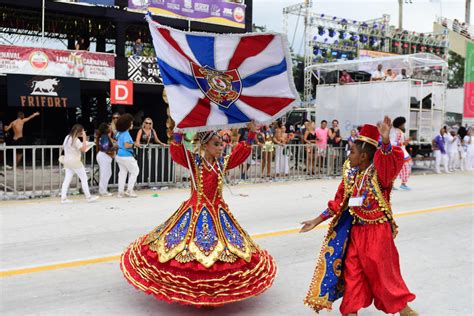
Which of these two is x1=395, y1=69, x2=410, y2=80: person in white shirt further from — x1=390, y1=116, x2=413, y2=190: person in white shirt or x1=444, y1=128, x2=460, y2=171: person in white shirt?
x1=390, y1=116, x2=413, y2=190: person in white shirt

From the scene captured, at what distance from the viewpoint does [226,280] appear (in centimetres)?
402

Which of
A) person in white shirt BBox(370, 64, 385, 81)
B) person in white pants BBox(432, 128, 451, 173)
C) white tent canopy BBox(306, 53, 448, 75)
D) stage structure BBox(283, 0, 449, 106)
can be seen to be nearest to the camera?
person in white pants BBox(432, 128, 451, 173)

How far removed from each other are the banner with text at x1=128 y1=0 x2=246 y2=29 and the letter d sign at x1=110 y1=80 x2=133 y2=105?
10.8 feet

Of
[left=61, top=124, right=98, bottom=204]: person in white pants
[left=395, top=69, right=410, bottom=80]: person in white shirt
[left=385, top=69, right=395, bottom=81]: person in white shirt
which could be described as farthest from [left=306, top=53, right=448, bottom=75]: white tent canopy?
[left=61, top=124, right=98, bottom=204]: person in white pants

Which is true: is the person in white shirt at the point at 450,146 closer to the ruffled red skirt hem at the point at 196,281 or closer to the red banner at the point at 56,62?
the red banner at the point at 56,62

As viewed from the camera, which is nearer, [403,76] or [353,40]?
[403,76]

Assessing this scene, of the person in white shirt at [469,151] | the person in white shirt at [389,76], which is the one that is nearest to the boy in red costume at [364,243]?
the person in white shirt at [389,76]

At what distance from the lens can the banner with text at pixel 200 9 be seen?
64.5ft

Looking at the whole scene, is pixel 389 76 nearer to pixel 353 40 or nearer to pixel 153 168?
pixel 153 168

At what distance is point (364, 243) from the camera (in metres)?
3.74

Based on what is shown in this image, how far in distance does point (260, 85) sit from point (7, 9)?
17746 mm

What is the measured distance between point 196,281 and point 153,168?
8206mm

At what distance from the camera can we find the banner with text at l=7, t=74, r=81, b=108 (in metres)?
16.3

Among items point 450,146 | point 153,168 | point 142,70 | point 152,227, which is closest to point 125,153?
point 153,168
